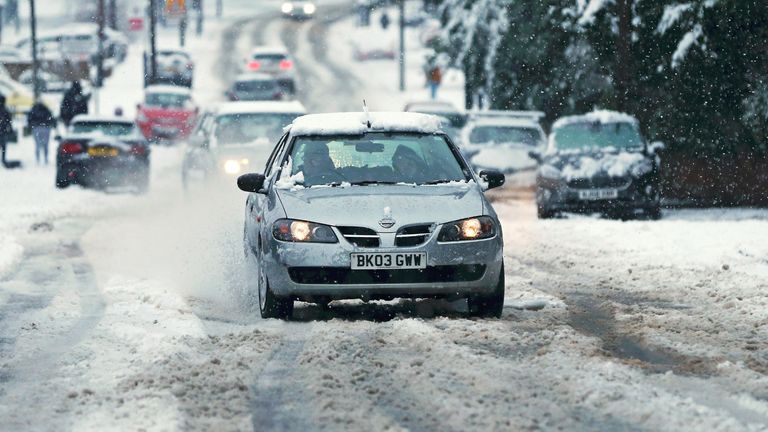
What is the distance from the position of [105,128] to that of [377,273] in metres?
20.0

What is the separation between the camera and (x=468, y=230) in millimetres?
10320

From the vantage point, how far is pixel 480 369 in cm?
820

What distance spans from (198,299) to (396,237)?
2.41 meters

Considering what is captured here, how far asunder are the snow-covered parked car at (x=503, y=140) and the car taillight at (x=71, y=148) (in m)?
6.78

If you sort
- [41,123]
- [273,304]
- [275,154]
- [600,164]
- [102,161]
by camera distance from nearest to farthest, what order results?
A: [273,304] < [275,154] < [600,164] < [102,161] < [41,123]

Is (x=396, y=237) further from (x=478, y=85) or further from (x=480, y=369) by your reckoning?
(x=478, y=85)

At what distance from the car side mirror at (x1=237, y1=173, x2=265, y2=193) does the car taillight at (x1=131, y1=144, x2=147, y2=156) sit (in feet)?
57.7

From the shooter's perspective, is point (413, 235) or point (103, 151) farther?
point (103, 151)

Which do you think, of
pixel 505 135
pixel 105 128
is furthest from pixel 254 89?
pixel 505 135

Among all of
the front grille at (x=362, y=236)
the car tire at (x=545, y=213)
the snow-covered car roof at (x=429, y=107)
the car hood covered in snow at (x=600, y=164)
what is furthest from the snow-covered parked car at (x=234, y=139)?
the snow-covered car roof at (x=429, y=107)

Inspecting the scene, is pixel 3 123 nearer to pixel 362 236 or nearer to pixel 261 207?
pixel 261 207

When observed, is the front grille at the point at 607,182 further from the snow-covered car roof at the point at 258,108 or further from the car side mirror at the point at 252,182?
the car side mirror at the point at 252,182

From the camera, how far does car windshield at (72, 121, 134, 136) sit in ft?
96.1

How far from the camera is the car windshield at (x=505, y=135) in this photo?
92.7 ft
